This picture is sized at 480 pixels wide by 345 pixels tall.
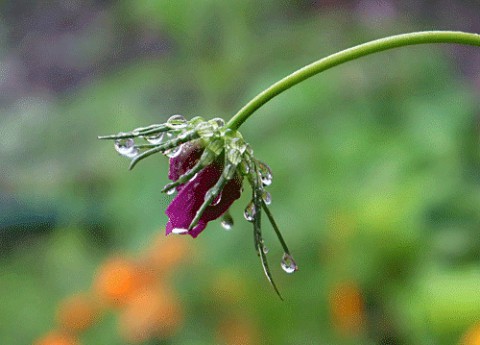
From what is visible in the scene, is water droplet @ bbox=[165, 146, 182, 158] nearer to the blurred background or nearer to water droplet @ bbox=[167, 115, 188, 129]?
water droplet @ bbox=[167, 115, 188, 129]

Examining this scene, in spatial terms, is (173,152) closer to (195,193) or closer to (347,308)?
(195,193)

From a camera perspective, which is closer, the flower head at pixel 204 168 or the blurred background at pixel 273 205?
the flower head at pixel 204 168

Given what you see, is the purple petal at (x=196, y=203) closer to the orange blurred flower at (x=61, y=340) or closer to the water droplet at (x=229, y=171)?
the water droplet at (x=229, y=171)

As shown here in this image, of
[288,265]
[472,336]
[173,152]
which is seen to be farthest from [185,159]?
[472,336]

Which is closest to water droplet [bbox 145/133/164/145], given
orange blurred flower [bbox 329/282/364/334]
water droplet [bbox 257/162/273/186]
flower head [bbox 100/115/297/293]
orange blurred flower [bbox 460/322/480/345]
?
flower head [bbox 100/115/297/293]

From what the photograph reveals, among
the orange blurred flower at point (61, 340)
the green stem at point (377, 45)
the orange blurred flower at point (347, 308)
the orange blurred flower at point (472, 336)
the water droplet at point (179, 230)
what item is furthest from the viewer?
the orange blurred flower at point (61, 340)

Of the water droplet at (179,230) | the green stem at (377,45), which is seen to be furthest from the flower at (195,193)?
the green stem at (377,45)

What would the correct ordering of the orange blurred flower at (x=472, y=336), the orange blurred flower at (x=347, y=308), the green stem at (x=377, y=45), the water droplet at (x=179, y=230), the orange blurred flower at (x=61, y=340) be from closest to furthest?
the green stem at (x=377, y=45), the water droplet at (x=179, y=230), the orange blurred flower at (x=472, y=336), the orange blurred flower at (x=347, y=308), the orange blurred flower at (x=61, y=340)
